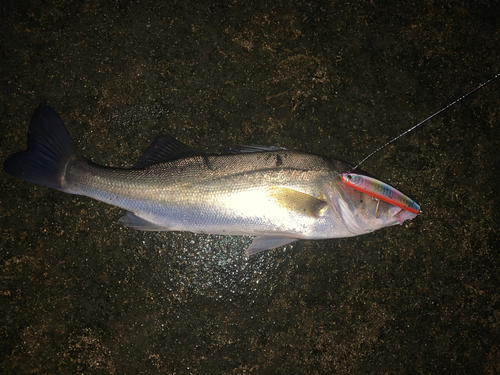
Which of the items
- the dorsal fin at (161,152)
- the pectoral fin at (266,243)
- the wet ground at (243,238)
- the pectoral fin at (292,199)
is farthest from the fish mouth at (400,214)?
the dorsal fin at (161,152)

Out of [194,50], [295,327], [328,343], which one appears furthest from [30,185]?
[328,343]

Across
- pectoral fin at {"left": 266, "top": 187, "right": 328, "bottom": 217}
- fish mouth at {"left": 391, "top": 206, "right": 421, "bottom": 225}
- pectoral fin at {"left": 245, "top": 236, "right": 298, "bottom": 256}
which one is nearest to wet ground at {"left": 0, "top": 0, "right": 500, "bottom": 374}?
pectoral fin at {"left": 245, "top": 236, "right": 298, "bottom": 256}

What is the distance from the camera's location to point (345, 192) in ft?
7.20

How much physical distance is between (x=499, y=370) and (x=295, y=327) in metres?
1.77

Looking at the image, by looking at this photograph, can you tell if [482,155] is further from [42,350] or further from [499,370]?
[42,350]

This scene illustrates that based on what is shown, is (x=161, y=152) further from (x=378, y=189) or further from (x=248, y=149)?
(x=378, y=189)

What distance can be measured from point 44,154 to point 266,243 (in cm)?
177

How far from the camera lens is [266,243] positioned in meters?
2.33

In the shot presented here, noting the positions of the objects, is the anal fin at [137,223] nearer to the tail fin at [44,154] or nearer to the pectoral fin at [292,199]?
the tail fin at [44,154]

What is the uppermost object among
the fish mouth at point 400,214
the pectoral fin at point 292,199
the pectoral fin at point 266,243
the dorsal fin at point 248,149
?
the dorsal fin at point 248,149

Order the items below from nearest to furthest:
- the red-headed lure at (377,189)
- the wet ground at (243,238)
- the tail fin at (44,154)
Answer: the red-headed lure at (377,189) < the tail fin at (44,154) < the wet ground at (243,238)

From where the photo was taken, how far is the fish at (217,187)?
2146mm

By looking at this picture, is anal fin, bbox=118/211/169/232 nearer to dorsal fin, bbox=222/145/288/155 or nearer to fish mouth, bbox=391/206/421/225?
dorsal fin, bbox=222/145/288/155

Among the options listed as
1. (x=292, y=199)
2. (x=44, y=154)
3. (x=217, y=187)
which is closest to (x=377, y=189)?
(x=292, y=199)
